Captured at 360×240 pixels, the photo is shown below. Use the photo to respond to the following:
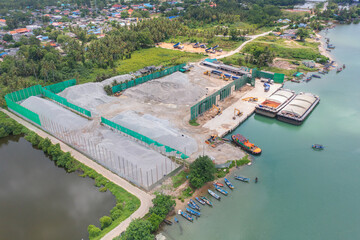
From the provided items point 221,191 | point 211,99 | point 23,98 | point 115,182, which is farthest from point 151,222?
point 23,98

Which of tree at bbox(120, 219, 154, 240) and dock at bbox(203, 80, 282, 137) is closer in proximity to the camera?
tree at bbox(120, 219, 154, 240)

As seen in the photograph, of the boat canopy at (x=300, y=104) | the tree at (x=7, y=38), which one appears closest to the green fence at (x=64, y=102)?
the boat canopy at (x=300, y=104)

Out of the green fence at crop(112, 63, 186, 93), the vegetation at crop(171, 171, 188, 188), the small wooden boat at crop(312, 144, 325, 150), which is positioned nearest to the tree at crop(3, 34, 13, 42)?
the green fence at crop(112, 63, 186, 93)

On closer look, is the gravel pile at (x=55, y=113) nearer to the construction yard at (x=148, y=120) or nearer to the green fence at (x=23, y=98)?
the construction yard at (x=148, y=120)

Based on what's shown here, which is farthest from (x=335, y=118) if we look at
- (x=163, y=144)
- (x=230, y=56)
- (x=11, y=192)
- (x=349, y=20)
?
(x=349, y=20)

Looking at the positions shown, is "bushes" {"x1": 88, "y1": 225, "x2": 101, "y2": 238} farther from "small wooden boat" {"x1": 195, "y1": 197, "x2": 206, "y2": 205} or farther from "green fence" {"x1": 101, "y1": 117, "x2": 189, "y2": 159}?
"green fence" {"x1": 101, "y1": 117, "x2": 189, "y2": 159}

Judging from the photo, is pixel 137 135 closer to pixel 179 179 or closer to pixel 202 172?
pixel 179 179
